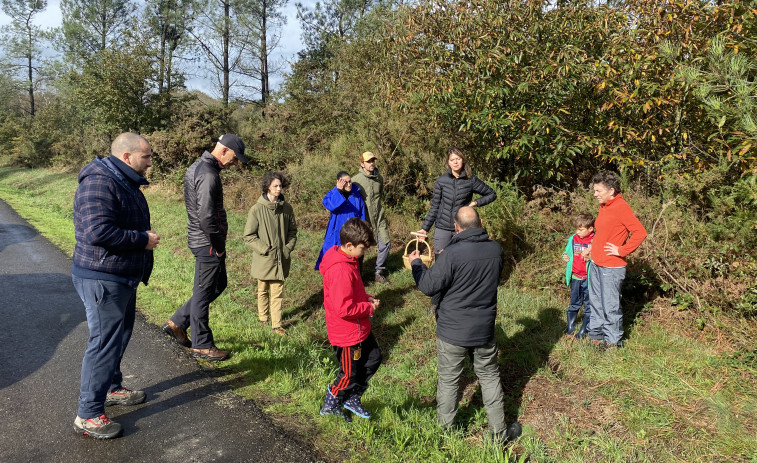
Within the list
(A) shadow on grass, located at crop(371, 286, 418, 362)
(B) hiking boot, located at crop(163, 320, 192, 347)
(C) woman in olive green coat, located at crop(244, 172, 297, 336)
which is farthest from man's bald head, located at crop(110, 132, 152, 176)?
(A) shadow on grass, located at crop(371, 286, 418, 362)

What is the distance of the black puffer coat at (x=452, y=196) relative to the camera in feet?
19.2

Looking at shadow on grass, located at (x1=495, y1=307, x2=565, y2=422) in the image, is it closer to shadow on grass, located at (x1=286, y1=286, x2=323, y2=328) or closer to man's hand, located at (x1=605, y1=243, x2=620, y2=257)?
man's hand, located at (x1=605, y1=243, x2=620, y2=257)

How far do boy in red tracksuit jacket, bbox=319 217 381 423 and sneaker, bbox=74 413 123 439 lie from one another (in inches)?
59.6

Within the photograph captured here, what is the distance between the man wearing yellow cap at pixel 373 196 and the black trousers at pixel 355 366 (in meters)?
3.31

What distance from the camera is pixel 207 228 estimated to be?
4.59m

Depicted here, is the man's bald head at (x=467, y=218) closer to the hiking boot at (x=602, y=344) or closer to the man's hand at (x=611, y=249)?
the man's hand at (x=611, y=249)

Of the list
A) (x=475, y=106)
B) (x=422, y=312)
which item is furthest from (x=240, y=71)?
(x=422, y=312)

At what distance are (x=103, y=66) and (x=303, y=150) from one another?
1030 cm

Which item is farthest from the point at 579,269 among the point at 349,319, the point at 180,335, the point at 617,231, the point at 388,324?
the point at 180,335

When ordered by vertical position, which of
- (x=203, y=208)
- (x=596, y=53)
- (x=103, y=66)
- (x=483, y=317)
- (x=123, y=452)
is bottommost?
(x=123, y=452)

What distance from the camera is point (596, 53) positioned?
6.98 metres

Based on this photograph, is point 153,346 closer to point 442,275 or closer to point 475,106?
point 442,275

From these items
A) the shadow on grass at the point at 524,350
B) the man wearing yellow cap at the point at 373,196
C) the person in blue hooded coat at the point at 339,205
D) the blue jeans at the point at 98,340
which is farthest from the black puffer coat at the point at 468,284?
the man wearing yellow cap at the point at 373,196

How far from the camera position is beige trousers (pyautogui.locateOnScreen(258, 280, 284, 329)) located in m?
5.65
